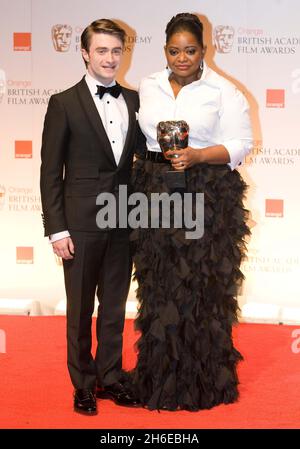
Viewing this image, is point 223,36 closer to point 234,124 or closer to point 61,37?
point 61,37

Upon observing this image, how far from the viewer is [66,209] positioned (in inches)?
122

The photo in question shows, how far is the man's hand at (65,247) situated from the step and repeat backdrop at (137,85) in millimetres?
1935

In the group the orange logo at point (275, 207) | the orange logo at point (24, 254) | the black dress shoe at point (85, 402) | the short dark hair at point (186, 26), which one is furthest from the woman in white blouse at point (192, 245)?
the orange logo at point (24, 254)

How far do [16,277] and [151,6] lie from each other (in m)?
1.98

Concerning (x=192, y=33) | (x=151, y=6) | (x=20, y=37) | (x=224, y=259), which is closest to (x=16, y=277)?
(x=20, y=37)

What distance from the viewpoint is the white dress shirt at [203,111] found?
2998mm

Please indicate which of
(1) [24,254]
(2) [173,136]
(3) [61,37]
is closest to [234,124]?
(2) [173,136]

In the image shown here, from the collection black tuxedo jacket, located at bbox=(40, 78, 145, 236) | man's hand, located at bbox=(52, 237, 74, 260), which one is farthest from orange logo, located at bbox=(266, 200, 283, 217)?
man's hand, located at bbox=(52, 237, 74, 260)

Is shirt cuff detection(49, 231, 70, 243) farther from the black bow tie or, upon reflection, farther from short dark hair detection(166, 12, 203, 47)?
short dark hair detection(166, 12, 203, 47)

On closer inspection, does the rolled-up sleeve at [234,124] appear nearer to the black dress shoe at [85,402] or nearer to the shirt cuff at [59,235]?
the shirt cuff at [59,235]

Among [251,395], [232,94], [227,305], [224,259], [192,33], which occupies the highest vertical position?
[192,33]

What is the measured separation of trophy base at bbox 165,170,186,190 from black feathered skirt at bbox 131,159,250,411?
4cm

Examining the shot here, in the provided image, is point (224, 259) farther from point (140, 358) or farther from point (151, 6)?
point (151, 6)

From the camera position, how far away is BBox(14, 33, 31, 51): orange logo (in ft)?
15.8
